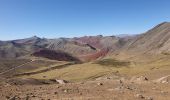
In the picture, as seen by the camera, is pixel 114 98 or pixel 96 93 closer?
pixel 114 98

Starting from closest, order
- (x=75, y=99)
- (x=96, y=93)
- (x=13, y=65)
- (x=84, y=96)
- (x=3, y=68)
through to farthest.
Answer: (x=75, y=99), (x=84, y=96), (x=96, y=93), (x=3, y=68), (x=13, y=65)

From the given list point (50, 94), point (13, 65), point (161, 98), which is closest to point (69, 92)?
point (50, 94)

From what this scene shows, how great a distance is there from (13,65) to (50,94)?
17397cm

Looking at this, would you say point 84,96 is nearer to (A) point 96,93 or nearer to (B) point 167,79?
(A) point 96,93

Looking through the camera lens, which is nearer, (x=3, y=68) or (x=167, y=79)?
(x=167, y=79)

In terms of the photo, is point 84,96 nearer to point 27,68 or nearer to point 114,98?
point 114,98

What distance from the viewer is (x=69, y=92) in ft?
101

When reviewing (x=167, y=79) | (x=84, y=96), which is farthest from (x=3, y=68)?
(x=84, y=96)

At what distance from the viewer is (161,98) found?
2930 cm

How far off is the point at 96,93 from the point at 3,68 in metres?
160

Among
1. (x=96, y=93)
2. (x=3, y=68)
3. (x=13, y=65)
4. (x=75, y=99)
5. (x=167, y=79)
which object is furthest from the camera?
(x=13, y=65)

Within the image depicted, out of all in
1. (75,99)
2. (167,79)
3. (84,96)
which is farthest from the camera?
(167,79)

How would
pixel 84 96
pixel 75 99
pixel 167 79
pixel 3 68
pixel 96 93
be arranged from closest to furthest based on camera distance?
1. pixel 75 99
2. pixel 84 96
3. pixel 96 93
4. pixel 167 79
5. pixel 3 68

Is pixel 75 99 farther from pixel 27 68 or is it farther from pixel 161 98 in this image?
pixel 27 68
